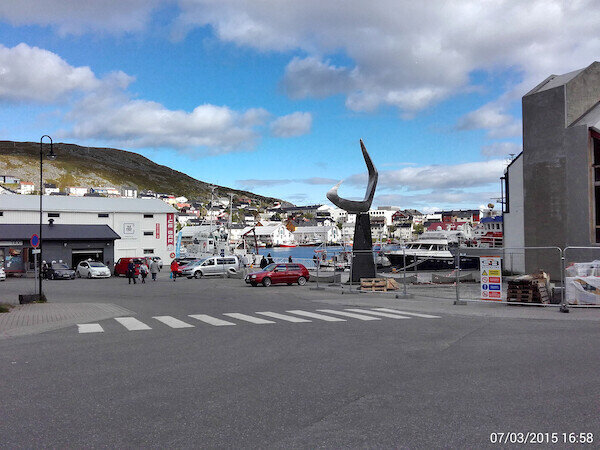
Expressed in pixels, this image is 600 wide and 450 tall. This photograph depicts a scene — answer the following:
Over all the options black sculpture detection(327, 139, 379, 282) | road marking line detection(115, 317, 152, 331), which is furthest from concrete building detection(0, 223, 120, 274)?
road marking line detection(115, 317, 152, 331)

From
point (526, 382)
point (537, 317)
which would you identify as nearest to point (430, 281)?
point (537, 317)

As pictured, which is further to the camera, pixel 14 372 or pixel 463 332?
pixel 463 332

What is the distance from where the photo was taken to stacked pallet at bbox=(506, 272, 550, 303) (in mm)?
18641

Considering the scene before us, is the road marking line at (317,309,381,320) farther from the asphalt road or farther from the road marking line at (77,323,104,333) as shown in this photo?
the road marking line at (77,323,104,333)

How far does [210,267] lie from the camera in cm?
4541

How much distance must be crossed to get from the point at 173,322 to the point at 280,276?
19370mm

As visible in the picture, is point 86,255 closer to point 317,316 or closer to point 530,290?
point 317,316

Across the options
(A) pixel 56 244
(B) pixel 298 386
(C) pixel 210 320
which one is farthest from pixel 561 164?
(A) pixel 56 244

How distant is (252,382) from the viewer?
7.88 metres

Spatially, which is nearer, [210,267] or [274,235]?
[210,267]

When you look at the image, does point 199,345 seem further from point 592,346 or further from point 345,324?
point 592,346

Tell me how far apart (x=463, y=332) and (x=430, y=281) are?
2081 cm

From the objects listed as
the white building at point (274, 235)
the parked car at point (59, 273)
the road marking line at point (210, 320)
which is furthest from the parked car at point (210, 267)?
the white building at point (274, 235)

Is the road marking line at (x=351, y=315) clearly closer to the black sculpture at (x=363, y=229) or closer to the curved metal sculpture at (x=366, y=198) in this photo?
the black sculpture at (x=363, y=229)
